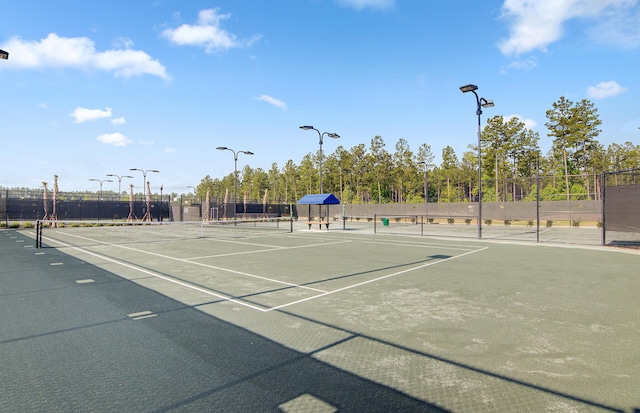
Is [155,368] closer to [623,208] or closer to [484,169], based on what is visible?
[623,208]

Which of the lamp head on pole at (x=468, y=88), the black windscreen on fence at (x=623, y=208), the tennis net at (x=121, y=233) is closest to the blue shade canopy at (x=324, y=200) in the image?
the tennis net at (x=121, y=233)

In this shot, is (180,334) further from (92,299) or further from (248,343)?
(92,299)

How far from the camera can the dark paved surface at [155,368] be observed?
305cm

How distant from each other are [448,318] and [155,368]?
4171 mm

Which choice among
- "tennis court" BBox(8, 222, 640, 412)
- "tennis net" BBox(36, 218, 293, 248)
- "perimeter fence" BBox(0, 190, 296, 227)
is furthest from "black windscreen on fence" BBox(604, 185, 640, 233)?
"perimeter fence" BBox(0, 190, 296, 227)

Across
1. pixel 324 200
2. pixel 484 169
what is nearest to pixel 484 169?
pixel 484 169

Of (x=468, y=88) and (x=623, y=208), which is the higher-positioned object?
(x=468, y=88)

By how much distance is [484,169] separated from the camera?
211 feet

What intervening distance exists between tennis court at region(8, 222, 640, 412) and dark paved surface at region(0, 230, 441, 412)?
0.69 feet

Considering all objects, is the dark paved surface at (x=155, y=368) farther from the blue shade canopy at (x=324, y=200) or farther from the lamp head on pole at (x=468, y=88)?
the blue shade canopy at (x=324, y=200)

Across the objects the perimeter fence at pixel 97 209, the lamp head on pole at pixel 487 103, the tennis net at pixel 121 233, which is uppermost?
the lamp head on pole at pixel 487 103

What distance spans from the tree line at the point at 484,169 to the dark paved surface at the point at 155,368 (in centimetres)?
3164

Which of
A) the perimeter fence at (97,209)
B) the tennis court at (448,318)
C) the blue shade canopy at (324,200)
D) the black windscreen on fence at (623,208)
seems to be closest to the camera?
the tennis court at (448,318)

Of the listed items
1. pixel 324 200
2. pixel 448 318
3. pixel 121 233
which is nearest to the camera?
pixel 448 318
